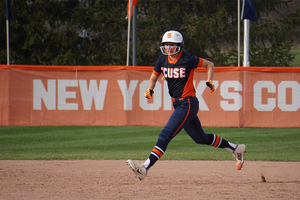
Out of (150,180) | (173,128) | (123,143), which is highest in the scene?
(173,128)

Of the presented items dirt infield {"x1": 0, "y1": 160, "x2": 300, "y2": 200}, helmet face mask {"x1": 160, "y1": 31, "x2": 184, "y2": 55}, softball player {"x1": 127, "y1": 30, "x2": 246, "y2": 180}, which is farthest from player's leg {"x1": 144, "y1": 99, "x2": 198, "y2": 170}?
helmet face mask {"x1": 160, "y1": 31, "x2": 184, "y2": 55}

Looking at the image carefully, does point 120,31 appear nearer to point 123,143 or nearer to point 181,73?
point 123,143

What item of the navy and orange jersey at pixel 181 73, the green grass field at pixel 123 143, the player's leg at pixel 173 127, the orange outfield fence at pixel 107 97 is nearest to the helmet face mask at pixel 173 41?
the navy and orange jersey at pixel 181 73

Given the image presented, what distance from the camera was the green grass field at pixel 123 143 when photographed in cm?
915

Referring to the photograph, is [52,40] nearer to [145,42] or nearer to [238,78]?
[145,42]

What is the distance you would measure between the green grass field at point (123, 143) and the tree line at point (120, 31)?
40.2ft

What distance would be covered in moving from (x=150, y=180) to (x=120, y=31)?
2128 centimetres

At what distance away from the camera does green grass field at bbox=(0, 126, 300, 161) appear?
30.0 ft

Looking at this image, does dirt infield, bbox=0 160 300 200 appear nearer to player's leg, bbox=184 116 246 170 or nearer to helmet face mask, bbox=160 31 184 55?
player's leg, bbox=184 116 246 170

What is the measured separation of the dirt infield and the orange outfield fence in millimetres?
5265

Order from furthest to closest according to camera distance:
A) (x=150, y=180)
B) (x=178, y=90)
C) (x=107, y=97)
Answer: (x=107, y=97) → (x=150, y=180) → (x=178, y=90)

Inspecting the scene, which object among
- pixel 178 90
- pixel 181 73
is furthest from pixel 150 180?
pixel 181 73

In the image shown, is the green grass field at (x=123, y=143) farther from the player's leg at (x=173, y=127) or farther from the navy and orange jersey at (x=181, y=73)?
the navy and orange jersey at (x=181, y=73)

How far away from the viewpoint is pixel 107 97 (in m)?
13.8
